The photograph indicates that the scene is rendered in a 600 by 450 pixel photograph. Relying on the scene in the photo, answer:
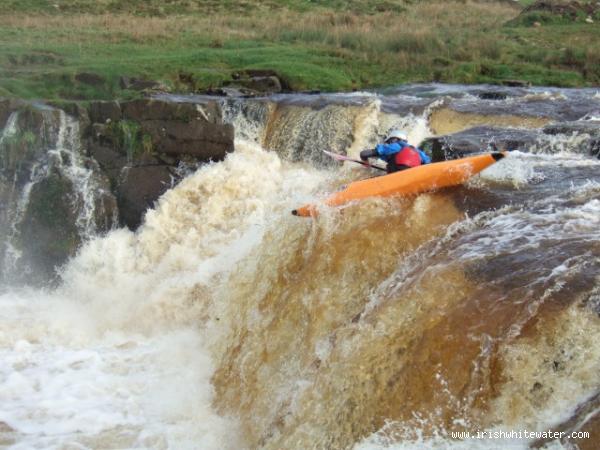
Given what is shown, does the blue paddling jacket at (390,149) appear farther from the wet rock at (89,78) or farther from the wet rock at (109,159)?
the wet rock at (89,78)

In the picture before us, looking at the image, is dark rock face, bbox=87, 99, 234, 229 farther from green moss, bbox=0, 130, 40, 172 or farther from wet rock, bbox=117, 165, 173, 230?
green moss, bbox=0, 130, 40, 172

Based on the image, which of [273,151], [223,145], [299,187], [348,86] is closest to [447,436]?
[299,187]

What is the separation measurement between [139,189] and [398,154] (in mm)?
4607

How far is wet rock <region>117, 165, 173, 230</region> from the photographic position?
10.2m

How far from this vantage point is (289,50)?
18656 mm

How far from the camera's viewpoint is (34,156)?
10.4 meters

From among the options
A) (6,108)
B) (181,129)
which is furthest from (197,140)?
(6,108)

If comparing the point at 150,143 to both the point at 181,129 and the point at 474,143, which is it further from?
the point at 474,143

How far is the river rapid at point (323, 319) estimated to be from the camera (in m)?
4.38

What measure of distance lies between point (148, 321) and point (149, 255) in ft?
4.93

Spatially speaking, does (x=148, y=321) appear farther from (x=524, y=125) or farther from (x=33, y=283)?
(x=524, y=125)

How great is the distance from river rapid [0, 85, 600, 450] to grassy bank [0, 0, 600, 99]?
561 centimetres

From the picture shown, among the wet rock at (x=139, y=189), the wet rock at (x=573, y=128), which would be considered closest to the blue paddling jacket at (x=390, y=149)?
the wet rock at (x=573, y=128)

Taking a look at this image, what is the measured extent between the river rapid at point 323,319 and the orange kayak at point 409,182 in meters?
0.13
